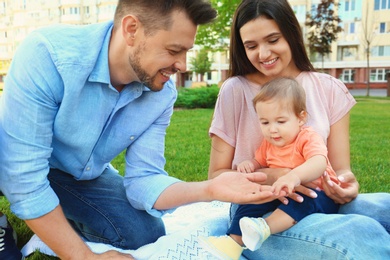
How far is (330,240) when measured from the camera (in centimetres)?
186

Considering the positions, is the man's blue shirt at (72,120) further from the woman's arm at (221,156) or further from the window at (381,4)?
the window at (381,4)

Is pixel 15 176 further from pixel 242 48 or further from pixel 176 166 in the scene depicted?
pixel 176 166

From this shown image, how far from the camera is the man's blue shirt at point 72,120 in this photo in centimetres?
184

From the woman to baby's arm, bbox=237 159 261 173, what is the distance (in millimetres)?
98

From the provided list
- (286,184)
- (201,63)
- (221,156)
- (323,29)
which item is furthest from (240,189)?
(201,63)

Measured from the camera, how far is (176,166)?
15.4 feet

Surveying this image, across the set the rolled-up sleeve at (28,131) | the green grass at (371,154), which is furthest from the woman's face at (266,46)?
the green grass at (371,154)

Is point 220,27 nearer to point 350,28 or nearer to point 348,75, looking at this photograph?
point 348,75

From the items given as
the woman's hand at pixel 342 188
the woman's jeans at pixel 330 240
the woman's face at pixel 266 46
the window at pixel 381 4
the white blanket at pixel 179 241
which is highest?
the window at pixel 381 4

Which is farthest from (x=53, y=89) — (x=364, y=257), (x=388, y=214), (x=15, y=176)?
(x=388, y=214)

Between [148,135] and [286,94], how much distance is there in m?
0.71

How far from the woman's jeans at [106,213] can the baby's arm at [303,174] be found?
0.85 metres

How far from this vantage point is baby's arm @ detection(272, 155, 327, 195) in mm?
1853

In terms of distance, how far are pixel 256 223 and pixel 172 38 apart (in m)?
0.87
